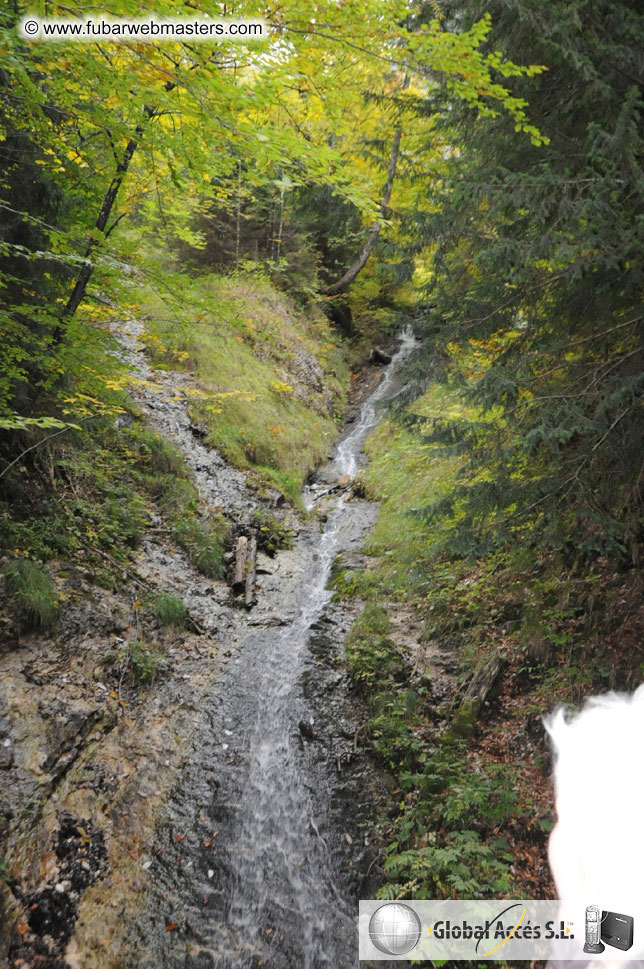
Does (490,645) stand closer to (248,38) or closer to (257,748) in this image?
(257,748)

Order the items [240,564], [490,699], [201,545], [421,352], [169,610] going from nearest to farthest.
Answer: [421,352] → [490,699] → [169,610] → [201,545] → [240,564]

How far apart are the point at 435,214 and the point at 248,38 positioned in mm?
2028

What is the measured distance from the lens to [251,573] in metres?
8.73

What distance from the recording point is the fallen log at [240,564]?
8.34 meters

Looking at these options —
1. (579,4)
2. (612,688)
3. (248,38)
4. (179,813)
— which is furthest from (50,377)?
(612,688)

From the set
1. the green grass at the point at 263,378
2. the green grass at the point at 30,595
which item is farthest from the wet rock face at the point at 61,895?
the green grass at the point at 263,378

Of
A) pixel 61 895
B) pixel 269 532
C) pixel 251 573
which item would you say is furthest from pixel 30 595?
pixel 269 532

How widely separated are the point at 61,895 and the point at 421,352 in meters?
5.65

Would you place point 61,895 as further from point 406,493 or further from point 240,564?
point 406,493

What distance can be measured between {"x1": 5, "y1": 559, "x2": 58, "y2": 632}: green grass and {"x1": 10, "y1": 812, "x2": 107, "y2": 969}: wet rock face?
1.91 m

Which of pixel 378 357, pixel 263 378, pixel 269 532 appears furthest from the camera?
pixel 378 357

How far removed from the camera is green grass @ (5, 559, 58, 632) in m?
5.11

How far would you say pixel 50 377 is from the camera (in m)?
5.76

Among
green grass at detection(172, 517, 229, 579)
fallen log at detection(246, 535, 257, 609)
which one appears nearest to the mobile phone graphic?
fallen log at detection(246, 535, 257, 609)
